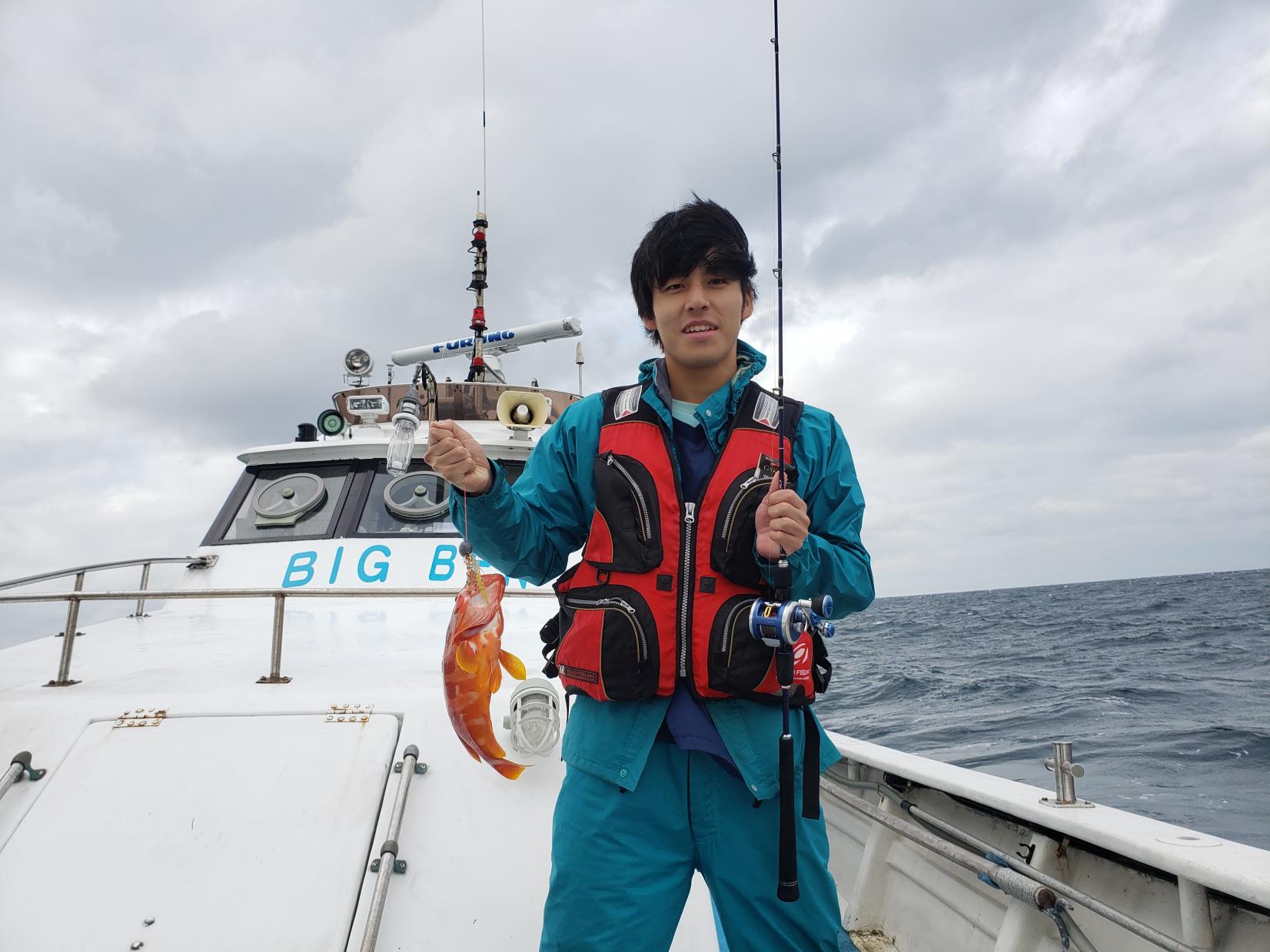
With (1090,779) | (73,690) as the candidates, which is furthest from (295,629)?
(1090,779)

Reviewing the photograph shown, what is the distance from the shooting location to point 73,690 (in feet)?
10.9

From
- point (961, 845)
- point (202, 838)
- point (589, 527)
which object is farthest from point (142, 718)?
point (961, 845)

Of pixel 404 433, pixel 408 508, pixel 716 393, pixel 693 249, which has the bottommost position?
pixel 404 433

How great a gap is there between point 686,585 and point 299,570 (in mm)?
4053

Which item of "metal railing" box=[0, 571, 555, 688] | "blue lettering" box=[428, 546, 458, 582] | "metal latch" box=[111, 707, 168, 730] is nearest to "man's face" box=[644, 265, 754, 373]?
"metal railing" box=[0, 571, 555, 688]

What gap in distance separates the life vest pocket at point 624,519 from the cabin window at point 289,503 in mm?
4106

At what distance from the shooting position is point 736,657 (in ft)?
6.66

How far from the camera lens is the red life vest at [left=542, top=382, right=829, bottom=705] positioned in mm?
2041

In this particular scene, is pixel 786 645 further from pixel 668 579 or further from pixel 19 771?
pixel 19 771

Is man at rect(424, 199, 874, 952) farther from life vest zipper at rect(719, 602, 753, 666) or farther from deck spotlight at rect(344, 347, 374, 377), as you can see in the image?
deck spotlight at rect(344, 347, 374, 377)

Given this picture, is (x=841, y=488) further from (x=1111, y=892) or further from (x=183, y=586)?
(x=183, y=586)

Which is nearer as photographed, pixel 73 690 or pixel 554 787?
pixel 554 787

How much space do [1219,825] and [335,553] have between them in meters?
6.36

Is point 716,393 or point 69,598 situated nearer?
point 716,393
